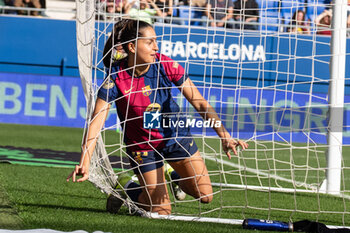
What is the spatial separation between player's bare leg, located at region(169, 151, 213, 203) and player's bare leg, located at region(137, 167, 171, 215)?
183mm

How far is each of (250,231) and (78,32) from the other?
1874 mm

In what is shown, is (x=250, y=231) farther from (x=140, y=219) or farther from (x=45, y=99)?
(x=45, y=99)

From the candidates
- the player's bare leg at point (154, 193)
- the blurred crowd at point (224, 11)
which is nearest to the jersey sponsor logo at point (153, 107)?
the player's bare leg at point (154, 193)

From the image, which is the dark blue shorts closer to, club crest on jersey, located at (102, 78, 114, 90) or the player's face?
club crest on jersey, located at (102, 78, 114, 90)

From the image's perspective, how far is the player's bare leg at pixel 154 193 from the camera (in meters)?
4.46

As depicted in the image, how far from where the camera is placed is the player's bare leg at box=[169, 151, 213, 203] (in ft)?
15.0

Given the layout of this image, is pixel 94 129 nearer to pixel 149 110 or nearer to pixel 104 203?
pixel 149 110

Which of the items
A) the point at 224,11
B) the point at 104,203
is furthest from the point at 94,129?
the point at 224,11

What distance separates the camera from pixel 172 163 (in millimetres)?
4625

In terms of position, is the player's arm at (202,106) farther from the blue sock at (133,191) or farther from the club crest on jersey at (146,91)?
the blue sock at (133,191)

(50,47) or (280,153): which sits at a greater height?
(50,47)

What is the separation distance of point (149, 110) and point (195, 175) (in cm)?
60

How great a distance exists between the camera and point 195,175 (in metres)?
4.57

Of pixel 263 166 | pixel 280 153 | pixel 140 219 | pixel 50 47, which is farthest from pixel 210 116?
pixel 50 47
